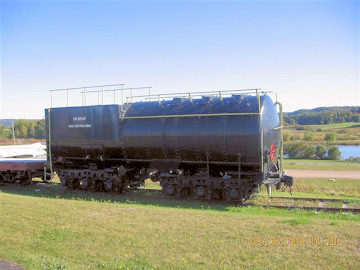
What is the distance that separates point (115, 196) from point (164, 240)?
8183 millimetres

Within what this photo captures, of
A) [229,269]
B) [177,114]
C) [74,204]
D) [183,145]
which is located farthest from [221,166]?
[229,269]

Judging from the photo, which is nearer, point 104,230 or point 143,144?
point 104,230

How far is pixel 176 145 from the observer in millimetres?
15039

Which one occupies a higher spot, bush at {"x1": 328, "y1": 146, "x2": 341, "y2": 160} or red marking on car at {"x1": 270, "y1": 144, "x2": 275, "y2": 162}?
red marking on car at {"x1": 270, "y1": 144, "x2": 275, "y2": 162}

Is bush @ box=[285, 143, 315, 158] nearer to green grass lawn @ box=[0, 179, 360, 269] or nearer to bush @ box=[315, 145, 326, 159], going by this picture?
bush @ box=[315, 145, 326, 159]

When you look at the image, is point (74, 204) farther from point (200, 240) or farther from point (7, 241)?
point (200, 240)

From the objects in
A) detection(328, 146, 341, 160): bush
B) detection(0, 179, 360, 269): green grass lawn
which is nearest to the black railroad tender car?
detection(0, 179, 360, 269): green grass lawn

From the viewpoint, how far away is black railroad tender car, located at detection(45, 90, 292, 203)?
14.1 meters

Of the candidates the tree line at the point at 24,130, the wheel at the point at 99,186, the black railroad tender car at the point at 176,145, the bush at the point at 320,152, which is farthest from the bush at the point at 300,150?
the wheel at the point at 99,186

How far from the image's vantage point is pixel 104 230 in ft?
30.7

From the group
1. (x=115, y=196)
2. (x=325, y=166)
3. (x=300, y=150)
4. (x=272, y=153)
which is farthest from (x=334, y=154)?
(x=115, y=196)

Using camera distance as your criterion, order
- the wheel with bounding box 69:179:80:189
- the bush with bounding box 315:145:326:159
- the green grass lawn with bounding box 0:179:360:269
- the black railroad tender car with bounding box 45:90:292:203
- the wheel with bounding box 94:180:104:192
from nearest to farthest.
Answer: the green grass lawn with bounding box 0:179:360:269
the black railroad tender car with bounding box 45:90:292:203
the wheel with bounding box 94:180:104:192
the wheel with bounding box 69:179:80:189
the bush with bounding box 315:145:326:159

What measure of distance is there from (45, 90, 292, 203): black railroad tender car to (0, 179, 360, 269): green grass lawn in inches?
138

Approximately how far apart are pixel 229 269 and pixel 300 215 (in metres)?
6.48
